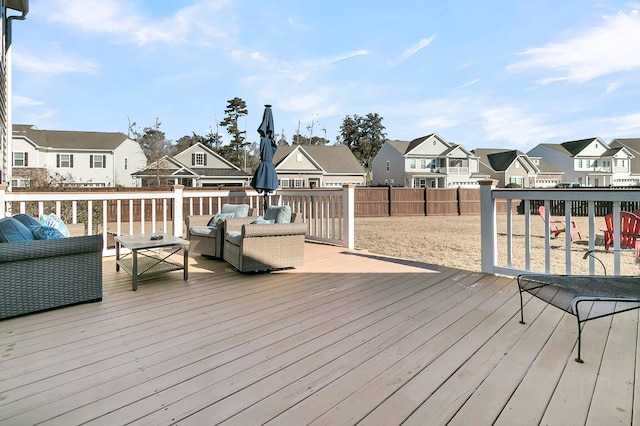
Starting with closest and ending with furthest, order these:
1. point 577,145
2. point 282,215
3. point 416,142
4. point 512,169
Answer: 1. point 282,215
2. point 416,142
3. point 512,169
4. point 577,145

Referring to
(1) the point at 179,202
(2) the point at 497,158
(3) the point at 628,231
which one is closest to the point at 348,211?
(1) the point at 179,202

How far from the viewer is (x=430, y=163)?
33.7 m

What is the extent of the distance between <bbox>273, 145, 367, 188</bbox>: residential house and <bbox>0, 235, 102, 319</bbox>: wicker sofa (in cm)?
2442

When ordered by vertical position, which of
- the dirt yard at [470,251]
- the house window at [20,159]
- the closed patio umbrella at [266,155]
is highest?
the house window at [20,159]

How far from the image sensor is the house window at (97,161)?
25328 mm

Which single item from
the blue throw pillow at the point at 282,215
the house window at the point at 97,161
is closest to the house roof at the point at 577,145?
the blue throw pillow at the point at 282,215

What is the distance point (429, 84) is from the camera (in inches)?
647

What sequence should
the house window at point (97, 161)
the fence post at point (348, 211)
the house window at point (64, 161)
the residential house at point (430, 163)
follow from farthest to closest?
the residential house at point (430, 163) → the house window at point (97, 161) → the house window at point (64, 161) → the fence post at point (348, 211)

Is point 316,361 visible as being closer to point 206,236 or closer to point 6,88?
point 206,236

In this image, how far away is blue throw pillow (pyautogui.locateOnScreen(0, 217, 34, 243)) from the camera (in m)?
2.64

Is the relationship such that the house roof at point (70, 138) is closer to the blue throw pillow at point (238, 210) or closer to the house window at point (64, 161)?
the house window at point (64, 161)

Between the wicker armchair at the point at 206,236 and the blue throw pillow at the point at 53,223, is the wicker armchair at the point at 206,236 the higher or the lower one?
the lower one

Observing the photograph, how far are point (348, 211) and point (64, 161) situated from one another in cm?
2662

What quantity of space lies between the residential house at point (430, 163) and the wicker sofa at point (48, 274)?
3075 centimetres
